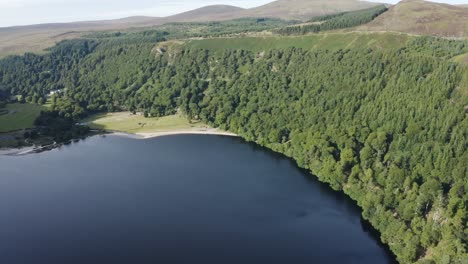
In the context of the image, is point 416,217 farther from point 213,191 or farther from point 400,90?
point 400,90

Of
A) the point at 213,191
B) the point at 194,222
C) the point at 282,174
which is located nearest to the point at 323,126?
the point at 282,174

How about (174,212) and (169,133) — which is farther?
(169,133)

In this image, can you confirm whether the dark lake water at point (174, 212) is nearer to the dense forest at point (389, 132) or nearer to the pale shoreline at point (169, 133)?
the dense forest at point (389, 132)

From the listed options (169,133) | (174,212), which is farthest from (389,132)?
(169,133)

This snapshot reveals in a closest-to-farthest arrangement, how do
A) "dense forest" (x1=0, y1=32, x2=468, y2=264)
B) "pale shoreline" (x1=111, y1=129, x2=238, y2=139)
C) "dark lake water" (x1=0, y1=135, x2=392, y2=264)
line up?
"dark lake water" (x1=0, y1=135, x2=392, y2=264) < "dense forest" (x1=0, y1=32, x2=468, y2=264) < "pale shoreline" (x1=111, y1=129, x2=238, y2=139)

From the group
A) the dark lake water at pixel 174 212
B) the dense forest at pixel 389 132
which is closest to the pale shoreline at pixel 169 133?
the dense forest at pixel 389 132

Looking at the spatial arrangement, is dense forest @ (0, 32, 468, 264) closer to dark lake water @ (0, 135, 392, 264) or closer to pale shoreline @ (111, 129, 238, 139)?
pale shoreline @ (111, 129, 238, 139)

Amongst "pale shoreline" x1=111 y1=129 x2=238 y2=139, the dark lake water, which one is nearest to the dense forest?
"pale shoreline" x1=111 y1=129 x2=238 y2=139

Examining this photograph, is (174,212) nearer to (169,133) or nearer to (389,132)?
(389,132)
